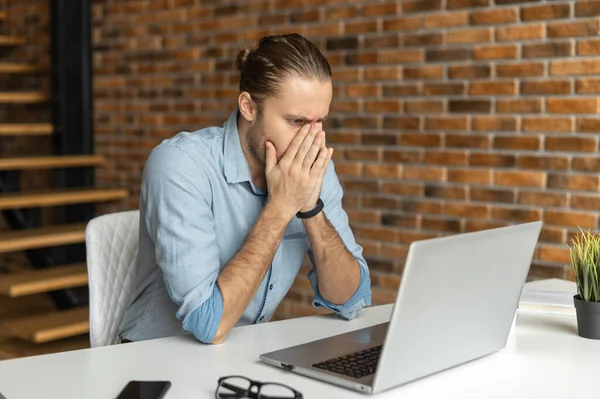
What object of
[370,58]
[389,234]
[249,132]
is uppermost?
[370,58]

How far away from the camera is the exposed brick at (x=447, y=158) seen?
2.99 meters

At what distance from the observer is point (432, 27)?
3.04 metres

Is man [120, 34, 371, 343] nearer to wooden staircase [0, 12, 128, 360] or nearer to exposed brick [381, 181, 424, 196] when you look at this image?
exposed brick [381, 181, 424, 196]

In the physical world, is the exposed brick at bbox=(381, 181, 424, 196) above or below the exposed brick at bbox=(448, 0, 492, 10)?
below

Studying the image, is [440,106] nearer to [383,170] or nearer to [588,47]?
[383,170]

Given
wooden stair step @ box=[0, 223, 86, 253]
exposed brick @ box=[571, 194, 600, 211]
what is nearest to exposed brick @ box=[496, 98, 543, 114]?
exposed brick @ box=[571, 194, 600, 211]

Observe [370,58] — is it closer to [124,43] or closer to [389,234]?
[389,234]

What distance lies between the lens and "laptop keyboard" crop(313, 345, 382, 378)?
1381 mm

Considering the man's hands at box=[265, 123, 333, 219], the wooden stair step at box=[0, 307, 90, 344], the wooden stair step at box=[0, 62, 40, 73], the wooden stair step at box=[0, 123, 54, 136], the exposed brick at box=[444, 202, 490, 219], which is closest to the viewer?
the man's hands at box=[265, 123, 333, 219]

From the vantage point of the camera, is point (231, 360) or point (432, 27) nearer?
point (231, 360)

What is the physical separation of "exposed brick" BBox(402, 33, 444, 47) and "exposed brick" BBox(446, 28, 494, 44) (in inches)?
1.6

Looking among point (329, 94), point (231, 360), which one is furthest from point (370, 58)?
point (231, 360)

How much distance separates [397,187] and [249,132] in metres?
1.33

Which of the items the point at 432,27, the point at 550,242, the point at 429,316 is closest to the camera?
the point at 429,316
